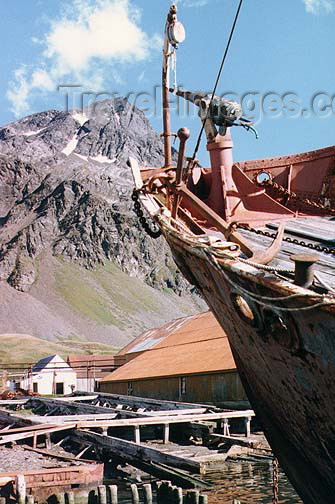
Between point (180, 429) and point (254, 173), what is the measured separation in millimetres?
14868

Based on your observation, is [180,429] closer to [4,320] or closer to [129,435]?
[129,435]

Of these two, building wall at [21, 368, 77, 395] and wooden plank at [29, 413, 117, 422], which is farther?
building wall at [21, 368, 77, 395]

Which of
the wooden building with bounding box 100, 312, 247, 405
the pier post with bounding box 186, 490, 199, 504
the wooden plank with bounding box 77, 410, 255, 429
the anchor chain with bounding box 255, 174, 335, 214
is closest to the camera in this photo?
the anchor chain with bounding box 255, 174, 335, 214

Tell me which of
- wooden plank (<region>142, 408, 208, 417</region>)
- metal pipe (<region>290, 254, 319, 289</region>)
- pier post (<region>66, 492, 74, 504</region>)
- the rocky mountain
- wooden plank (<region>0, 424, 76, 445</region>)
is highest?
the rocky mountain

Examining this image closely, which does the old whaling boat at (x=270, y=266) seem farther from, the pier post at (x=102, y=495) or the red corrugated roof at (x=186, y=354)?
the red corrugated roof at (x=186, y=354)

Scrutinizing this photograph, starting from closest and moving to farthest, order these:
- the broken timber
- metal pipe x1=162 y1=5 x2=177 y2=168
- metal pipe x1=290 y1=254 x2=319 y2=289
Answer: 1. metal pipe x1=290 y1=254 x2=319 y2=289
2. metal pipe x1=162 y1=5 x2=177 y2=168
3. the broken timber

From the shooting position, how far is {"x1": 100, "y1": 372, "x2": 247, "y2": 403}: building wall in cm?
2925

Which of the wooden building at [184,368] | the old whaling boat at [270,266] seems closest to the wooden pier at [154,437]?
the wooden building at [184,368]

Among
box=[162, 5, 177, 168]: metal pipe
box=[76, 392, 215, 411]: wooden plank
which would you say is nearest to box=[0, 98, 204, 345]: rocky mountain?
box=[76, 392, 215, 411]: wooden plank

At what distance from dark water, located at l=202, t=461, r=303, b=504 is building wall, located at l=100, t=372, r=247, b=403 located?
6327mm

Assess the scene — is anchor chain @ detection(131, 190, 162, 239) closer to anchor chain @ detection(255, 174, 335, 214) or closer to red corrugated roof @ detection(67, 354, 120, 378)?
anchor chain @ detection(255, 174, 335, 214)

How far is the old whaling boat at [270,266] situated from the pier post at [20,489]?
25.6 feet

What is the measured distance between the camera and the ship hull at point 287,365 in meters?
7.19

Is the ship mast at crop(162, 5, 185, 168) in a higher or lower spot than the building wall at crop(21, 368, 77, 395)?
higher
